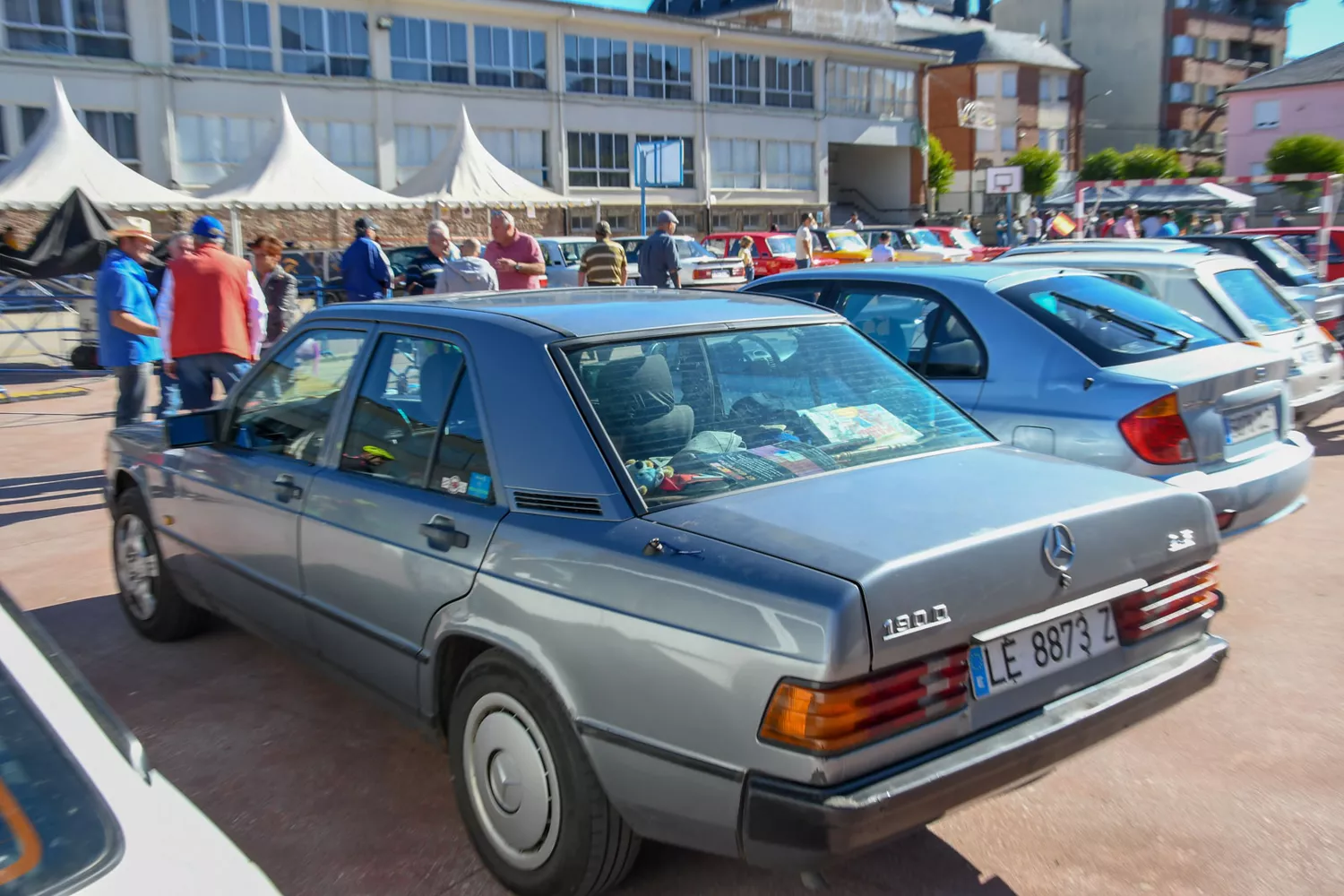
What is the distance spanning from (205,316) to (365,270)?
3012mm

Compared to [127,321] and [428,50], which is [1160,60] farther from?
[127,321]

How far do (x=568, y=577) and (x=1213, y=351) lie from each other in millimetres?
4042

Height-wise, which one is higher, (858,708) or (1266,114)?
(1266,114)

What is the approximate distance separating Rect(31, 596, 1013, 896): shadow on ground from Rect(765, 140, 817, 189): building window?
134ft

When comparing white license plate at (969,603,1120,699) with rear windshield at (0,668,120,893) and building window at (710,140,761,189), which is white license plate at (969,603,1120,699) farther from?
building window at (710,140,761,189)

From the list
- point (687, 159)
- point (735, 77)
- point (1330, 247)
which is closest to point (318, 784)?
point (1330, 247)

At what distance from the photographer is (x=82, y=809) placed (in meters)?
1.46

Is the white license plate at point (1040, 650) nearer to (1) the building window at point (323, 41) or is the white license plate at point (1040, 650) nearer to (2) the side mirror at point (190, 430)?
(2) the side mirror at point (190, 430)

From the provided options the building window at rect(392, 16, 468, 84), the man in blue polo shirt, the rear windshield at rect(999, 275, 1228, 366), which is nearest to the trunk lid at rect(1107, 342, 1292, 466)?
the rear windshield at rect(999, 275, 1228, 366)

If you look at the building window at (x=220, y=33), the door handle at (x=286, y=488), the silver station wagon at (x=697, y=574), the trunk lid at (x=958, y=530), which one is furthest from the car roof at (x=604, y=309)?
the building window at (x=220, y=33)

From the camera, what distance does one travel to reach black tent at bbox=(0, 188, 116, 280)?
1486cm

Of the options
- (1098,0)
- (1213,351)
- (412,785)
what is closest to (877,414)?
(412,785)

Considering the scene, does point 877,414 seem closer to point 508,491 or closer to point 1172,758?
point 508,491

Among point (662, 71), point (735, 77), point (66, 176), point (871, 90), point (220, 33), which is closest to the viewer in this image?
point (66, 176)
